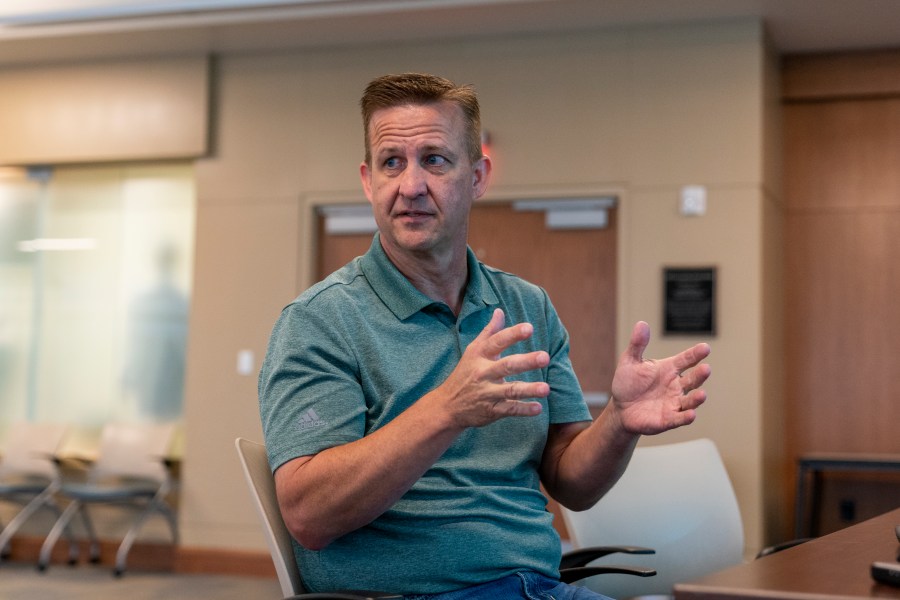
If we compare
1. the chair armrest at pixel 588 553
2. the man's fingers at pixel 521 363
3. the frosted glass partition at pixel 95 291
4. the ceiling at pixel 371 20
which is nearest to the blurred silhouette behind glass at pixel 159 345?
the frosted glass partition at pixel 95 291

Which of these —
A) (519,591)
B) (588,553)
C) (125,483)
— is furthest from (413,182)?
(125,483)

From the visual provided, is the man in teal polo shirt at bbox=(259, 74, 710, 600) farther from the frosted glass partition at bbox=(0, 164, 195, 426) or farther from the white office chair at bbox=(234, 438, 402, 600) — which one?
the frosted glass partition at bbox=(0, 164, 195, 426)

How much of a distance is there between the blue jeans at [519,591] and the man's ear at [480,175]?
75 cm

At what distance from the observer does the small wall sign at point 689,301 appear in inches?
219

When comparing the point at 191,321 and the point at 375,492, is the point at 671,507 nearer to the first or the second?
the point at 375,492

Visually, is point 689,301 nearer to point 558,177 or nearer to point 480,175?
point 558,177

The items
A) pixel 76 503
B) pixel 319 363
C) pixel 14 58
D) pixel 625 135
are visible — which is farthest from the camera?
pixel 14 58

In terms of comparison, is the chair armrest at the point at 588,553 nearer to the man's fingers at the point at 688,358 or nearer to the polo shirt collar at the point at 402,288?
the polo shirt collar at the point at 402,288

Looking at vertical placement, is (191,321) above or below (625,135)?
below

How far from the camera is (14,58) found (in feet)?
22.1

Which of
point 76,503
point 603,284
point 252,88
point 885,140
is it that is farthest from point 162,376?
point 885,140

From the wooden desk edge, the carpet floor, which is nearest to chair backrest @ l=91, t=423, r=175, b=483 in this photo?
the carpet floor

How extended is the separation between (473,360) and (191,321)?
5.24 metres

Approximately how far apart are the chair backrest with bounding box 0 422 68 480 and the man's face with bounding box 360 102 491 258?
5.31 meters
